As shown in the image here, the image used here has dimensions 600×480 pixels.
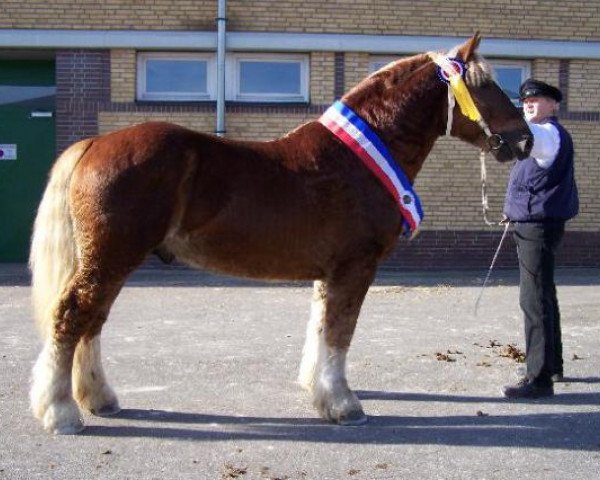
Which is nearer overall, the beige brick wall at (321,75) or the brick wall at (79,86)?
the brick wall at (79,86)

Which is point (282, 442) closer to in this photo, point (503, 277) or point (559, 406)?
point (559, 406)

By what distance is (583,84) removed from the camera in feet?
41.9

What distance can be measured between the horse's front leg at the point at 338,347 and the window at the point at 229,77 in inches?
328

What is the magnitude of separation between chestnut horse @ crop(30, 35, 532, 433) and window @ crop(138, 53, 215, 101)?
26.6 ft

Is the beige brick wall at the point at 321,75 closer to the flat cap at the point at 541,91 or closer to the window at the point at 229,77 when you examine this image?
the window at the point at 229,77

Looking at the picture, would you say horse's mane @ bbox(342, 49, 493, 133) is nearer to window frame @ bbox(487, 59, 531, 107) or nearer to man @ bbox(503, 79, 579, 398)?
man @ bbox(503, 79, 579, 398)

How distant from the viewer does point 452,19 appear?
494 inches

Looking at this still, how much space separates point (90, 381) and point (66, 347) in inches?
17.9

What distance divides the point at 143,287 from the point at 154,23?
4.60 meters

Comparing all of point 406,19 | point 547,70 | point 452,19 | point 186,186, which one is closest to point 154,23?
point 406,19

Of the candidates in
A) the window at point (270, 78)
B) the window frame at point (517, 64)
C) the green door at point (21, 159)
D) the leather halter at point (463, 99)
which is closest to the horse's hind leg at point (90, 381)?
the leather halter at point (463, 99)

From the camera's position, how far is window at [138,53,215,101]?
1234cm

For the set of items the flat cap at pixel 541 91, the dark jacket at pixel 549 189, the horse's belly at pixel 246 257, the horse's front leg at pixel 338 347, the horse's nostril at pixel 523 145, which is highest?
the flat cap at pixel 541 91

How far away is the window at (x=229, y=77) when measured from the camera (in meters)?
12.4
